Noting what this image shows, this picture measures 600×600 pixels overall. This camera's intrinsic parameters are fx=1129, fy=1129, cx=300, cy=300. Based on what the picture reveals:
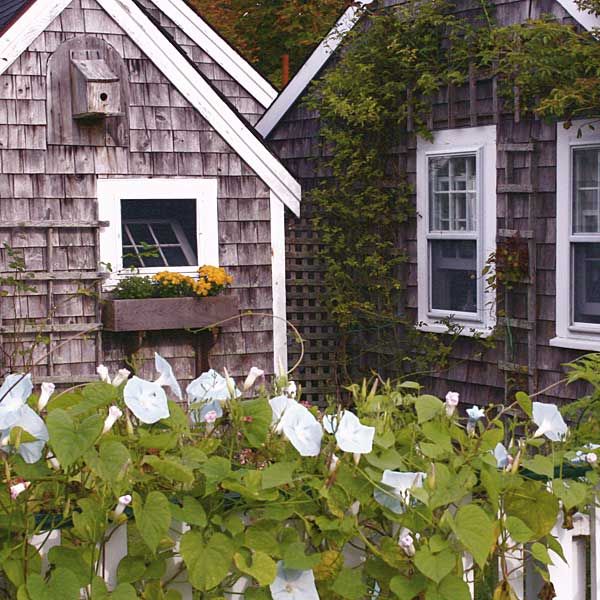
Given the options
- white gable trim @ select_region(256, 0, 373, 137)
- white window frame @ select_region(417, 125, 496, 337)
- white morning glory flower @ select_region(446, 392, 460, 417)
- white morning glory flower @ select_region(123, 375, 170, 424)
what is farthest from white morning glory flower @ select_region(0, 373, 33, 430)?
white gable trim @ select_region(256, 0, 373, 137)

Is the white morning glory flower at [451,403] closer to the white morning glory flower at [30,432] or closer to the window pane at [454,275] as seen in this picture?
the white morning glory flower at [30,432]

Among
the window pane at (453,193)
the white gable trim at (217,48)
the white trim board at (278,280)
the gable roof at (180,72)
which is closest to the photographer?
the gable roof at (180,72)

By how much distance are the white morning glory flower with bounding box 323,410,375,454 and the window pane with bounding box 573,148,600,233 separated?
18.7 feet

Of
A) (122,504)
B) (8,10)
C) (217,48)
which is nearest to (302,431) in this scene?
(122,504)

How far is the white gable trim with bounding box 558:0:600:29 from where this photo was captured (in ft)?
23.2

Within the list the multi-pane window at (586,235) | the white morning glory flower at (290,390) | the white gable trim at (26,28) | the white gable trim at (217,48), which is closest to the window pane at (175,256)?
the white gable trim at (26,28)

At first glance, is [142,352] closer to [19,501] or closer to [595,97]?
[595,97]

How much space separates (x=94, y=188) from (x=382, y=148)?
7.65 feet

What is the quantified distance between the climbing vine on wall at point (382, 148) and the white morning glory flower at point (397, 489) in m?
6.12

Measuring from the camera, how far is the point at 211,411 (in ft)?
6.37

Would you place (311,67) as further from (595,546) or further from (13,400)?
(13,400)

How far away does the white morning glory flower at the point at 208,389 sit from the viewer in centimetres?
197

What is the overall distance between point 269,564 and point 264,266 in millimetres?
7298

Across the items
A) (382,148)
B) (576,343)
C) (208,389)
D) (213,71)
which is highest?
(213,71)
